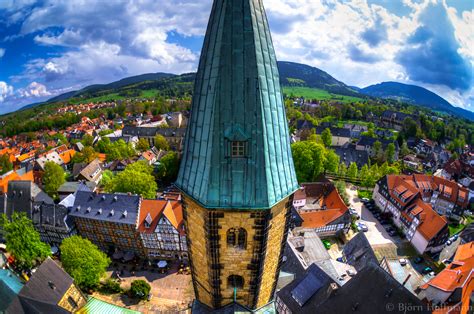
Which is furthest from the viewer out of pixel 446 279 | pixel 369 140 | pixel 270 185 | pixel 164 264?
pixel 369 140

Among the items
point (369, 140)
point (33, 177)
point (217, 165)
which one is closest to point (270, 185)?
point (217, 165)

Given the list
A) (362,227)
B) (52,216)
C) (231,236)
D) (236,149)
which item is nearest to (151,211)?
(52,216)

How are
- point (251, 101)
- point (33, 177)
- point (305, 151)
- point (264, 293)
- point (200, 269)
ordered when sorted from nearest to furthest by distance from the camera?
point (251, 101), point (200, 269), point (264, 293), point (305, 151), point (33, 177)

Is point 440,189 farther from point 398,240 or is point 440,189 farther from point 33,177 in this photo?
point 33,177

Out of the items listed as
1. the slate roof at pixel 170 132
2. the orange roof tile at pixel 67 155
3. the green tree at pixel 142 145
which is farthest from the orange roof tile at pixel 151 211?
the slate roof at pixel 170 132

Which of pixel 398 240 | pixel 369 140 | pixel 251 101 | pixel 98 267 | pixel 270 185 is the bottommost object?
pixel 398 240

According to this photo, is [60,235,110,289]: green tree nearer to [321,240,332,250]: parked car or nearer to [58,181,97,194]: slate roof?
[58,181,97,194]: slate roof

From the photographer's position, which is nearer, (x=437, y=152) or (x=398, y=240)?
(x=398, y=240)

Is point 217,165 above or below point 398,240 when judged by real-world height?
above
